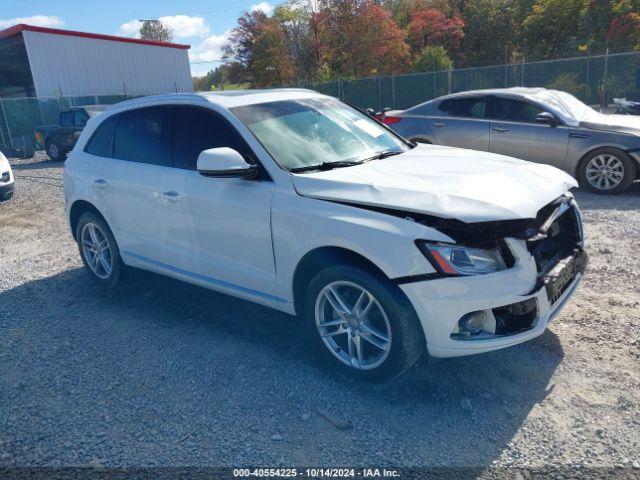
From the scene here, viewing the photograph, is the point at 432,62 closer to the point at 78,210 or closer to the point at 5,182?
the point at 5,182

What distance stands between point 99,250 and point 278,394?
9.32 ft

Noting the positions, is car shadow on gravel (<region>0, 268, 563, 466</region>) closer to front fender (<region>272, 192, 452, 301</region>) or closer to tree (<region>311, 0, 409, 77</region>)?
front fender (<region>272, 192, 452, 301</region>)

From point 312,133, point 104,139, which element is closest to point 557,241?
point 312,133

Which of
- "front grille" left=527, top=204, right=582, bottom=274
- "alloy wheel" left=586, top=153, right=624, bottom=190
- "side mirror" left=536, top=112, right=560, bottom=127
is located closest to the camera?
"front grille" left=527, top=204, right=582, bottom=274

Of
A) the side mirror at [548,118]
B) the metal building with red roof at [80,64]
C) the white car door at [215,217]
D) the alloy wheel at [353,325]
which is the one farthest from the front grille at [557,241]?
the metal building with red roof at [80,64]

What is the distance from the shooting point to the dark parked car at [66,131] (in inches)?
640

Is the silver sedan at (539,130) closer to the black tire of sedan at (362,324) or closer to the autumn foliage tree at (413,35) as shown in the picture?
the black tire of sedan at (362,324)

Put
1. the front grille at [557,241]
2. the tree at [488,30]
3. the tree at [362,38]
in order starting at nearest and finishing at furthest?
the front grille at [557,241]
the tree at [362,38]
the tree at [488,30]

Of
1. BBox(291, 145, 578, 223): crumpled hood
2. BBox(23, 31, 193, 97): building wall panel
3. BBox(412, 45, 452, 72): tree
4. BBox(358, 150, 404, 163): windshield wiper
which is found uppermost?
BBox(23, 31, 193, 97): building wall panel

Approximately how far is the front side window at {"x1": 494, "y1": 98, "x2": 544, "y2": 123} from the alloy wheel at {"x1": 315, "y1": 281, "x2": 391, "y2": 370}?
6283mm

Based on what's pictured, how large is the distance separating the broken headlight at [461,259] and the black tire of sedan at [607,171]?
5.77m

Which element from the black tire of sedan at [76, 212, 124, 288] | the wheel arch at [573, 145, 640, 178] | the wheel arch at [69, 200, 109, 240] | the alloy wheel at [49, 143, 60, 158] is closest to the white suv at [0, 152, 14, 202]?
the wheel arch at [69, 200, 109, 240]

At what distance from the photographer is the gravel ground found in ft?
9.21

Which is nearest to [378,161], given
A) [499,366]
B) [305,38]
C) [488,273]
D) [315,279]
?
[315,279]
